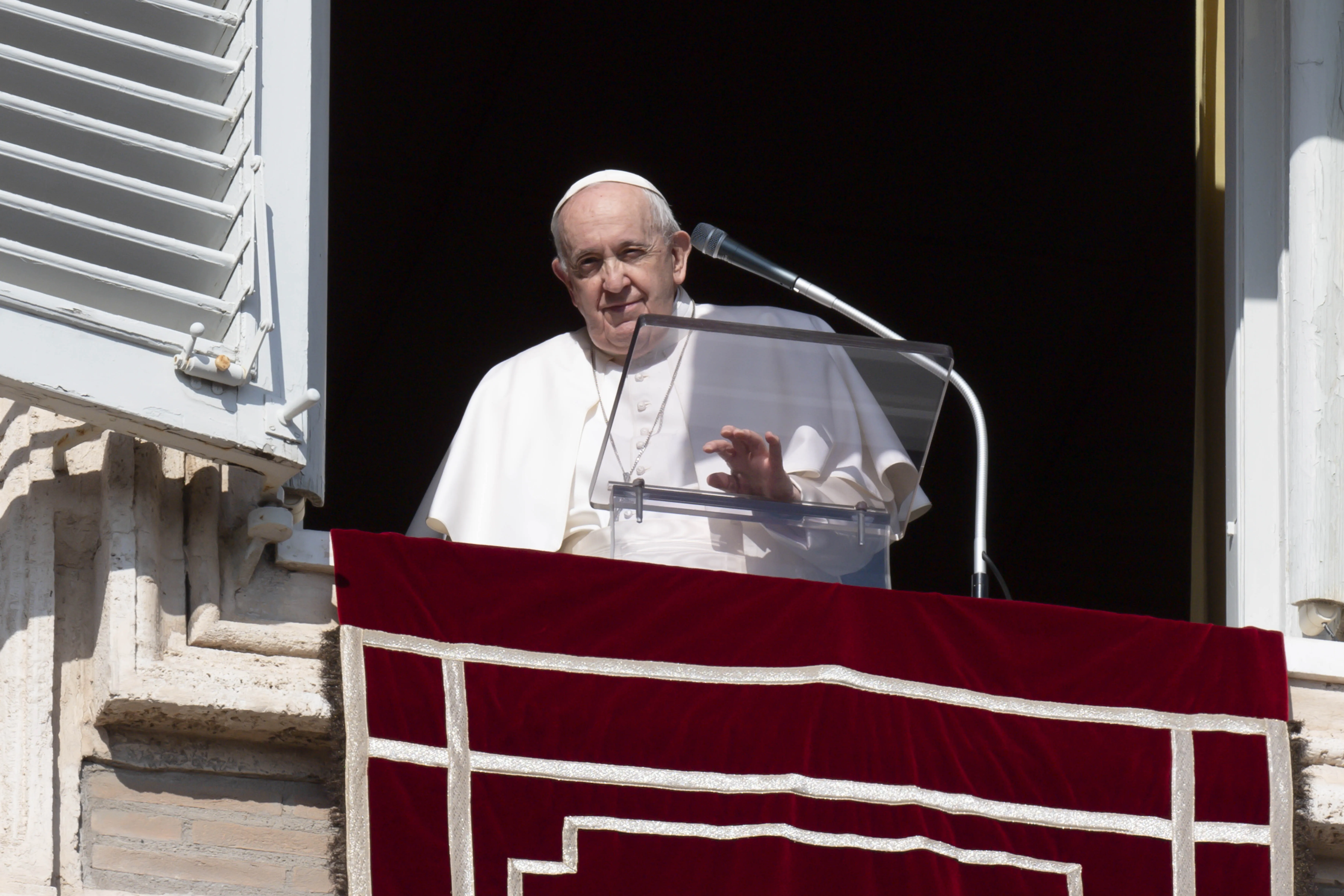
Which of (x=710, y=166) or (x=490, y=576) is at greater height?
(x=710, y=166)

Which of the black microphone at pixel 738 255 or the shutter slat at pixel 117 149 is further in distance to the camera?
the black microphone at pixel 738 255

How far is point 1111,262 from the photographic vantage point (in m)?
8.45

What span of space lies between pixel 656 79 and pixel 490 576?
14.7 ft

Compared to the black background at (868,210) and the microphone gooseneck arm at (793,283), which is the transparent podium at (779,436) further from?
A: the black background at (868,210)

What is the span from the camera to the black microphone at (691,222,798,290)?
409 centimetres

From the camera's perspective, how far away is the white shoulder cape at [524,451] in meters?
4.02

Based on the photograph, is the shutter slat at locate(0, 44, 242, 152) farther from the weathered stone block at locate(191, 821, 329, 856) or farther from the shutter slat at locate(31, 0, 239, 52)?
the weathered stone block at locate(191, 821, 329, 856)

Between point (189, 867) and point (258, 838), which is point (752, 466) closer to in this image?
point (258, 838)

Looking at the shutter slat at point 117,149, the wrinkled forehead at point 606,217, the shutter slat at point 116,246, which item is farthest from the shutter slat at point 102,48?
the wrinkled forehead at point 606,217

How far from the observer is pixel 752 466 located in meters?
3.56

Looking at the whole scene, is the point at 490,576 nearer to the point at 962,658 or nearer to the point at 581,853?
the point at 581,853

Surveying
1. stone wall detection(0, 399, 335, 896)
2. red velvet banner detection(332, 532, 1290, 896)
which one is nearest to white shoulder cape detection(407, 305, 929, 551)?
red velvet banner detection(332, 532, 1290, 896)

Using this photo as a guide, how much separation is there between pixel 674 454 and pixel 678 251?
103 centimetres

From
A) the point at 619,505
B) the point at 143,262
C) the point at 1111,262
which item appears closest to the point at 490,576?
the point at 619,505
